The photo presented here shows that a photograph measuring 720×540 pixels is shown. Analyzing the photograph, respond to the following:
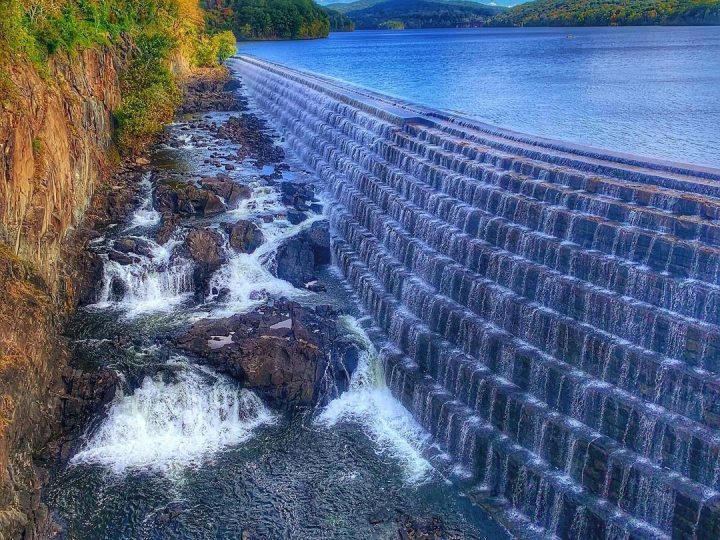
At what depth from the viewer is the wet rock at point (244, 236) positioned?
36406 mm

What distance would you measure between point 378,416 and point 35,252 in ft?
53.5

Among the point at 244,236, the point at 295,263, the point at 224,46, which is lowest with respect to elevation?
the point at 295,263

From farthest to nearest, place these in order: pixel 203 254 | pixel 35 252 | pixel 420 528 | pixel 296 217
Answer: pixel 296 217, pixel 203 254, pixel 35 252, pixel 420 528

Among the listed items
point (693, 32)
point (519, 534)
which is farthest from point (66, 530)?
point (693, 32)

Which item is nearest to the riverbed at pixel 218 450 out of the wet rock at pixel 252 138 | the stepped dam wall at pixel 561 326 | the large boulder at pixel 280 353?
the large boulder at pixel 280 353

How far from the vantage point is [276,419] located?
26.1 m

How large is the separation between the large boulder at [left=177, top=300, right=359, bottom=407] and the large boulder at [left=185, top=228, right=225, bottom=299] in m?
4.71

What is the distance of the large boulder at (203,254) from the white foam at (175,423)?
8033mm

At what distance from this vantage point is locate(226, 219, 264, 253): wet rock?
3641 centimetres

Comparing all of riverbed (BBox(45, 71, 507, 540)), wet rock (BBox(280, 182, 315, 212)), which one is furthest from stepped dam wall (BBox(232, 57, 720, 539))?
wet rock (BBox(280, 182, 315, 212))

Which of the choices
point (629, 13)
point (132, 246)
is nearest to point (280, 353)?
point (132, 246)

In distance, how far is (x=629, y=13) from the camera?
146250 millimetres

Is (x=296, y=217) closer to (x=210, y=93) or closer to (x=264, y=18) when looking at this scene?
(x=210, y=93)

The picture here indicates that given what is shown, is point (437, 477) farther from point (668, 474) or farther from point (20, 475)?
point (20, 475)
